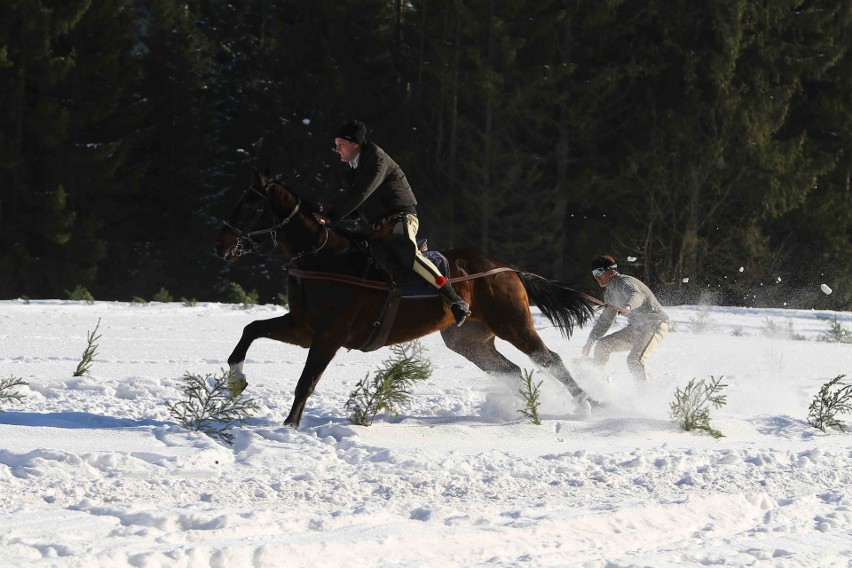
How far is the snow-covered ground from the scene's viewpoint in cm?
534

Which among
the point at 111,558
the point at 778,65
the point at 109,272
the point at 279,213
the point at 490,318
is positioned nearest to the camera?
the point at 111,558

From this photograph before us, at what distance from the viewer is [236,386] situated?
8.28 meters

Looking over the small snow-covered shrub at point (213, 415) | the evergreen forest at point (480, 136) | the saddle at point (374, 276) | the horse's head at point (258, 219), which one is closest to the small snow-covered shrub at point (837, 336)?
the evergreen forest at point (480, 136)

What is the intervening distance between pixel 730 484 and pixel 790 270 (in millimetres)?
25947

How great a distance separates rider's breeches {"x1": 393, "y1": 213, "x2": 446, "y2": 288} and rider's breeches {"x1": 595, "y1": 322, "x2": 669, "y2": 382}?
2.57 meters

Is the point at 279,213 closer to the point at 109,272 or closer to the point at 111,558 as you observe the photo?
the point at 111,558

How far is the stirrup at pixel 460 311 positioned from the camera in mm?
8836

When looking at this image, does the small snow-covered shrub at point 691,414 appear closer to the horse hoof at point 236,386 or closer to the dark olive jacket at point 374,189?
the dark olive jacket at point 374,189

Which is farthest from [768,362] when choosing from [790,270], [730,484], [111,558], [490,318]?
[790,270]

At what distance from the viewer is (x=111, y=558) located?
488 centimetres

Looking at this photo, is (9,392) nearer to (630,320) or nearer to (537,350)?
(537,350)

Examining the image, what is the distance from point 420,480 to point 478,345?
2.95m

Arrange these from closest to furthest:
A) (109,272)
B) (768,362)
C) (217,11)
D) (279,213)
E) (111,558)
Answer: (111,558) → (279,213) → (768,362) → (109,272) → (217,11)

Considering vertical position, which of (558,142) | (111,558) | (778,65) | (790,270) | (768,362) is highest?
(778,65)
